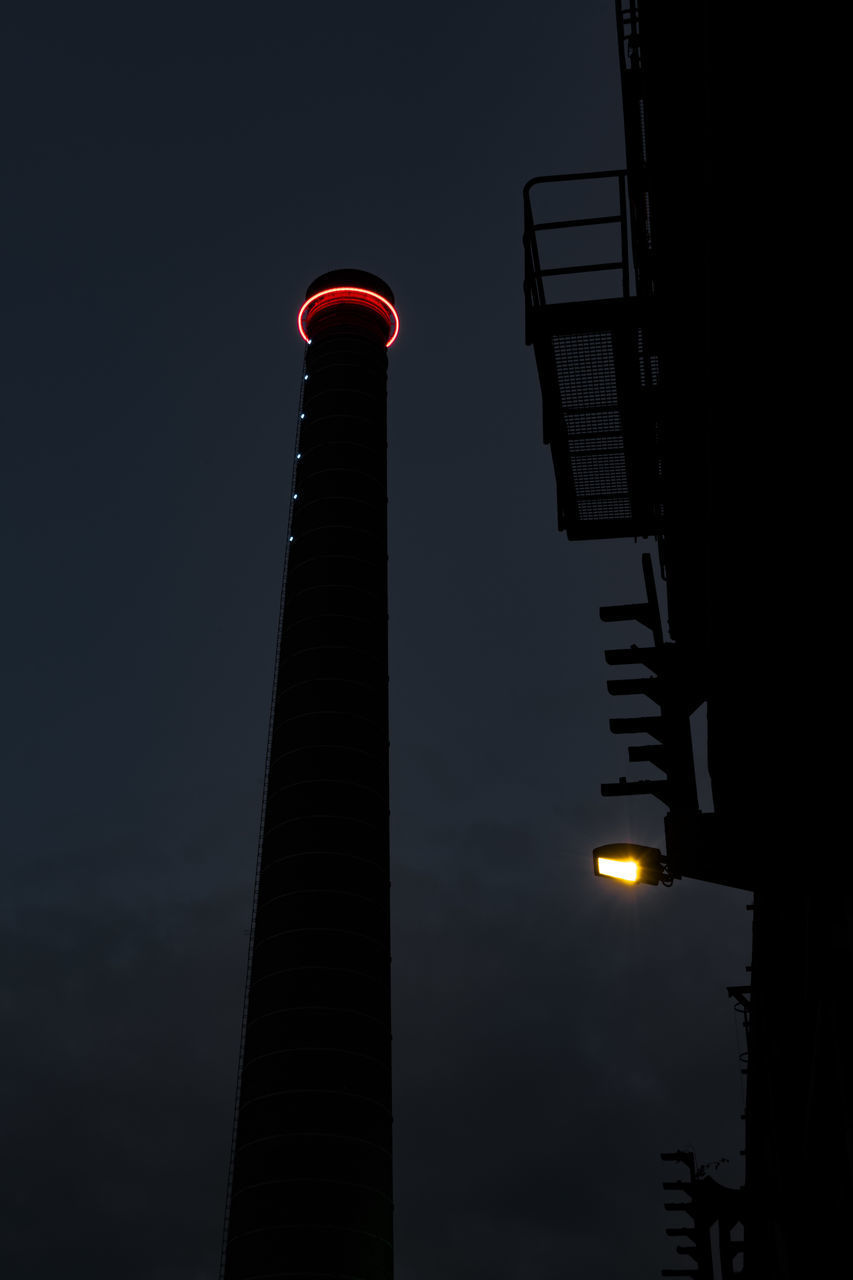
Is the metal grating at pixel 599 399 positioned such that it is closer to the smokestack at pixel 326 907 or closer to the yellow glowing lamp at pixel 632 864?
the yellow glowing lamp at pixel 632 864

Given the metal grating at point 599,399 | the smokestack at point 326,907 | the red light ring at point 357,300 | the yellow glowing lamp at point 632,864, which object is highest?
the red light ring at point 357,300

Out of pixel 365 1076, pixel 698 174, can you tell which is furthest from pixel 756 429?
pixel 365 1076

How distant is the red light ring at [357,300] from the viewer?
4756 cm

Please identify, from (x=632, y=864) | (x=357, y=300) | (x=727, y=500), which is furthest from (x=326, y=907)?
(x=727, y=500)

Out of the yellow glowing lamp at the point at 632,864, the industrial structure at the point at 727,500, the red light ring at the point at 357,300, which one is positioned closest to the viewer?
the industrial structure at the point at 727,500

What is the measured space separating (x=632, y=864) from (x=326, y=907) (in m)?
27.6

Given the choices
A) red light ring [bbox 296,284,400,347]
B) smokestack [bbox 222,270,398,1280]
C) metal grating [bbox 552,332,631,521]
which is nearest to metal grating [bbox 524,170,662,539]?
metal grating [bbox 552,332,631,521]

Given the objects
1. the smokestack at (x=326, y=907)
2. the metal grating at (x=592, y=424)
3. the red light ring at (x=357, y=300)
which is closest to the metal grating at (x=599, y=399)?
the metal grating at (x=592, y=424)

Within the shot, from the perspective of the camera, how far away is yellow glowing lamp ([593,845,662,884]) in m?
6.94

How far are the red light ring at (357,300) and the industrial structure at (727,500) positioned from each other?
39.4 metres

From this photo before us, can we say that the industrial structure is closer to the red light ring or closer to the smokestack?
the smokestack

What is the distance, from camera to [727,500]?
4.52 metres

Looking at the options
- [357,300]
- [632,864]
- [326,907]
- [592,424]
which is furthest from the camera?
[357,300]

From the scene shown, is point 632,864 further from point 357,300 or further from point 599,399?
point 357,300
